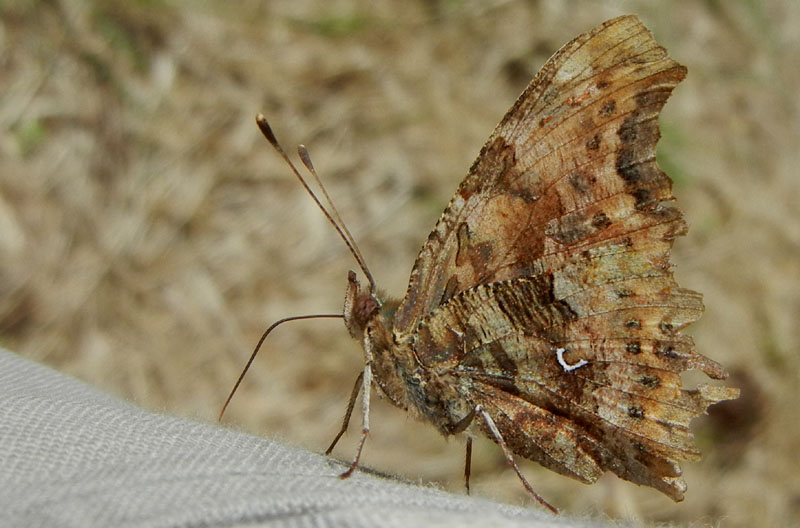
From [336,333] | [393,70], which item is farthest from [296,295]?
[393,70]

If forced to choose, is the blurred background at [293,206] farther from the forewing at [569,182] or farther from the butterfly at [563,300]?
the forewing at [569,182]

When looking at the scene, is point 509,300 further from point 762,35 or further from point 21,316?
point 762,35

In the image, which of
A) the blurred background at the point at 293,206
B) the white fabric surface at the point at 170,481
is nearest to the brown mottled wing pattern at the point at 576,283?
the white fabric surface at the point at 170,481

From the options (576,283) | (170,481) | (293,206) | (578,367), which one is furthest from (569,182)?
(293,206)

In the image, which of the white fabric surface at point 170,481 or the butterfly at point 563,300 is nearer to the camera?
the white fabric surface at point 170,481

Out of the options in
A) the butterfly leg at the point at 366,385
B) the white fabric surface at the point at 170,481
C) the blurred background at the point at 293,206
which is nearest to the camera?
the white fabric surface at the point at 170,481

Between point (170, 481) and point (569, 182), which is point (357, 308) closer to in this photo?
point (569, 182)

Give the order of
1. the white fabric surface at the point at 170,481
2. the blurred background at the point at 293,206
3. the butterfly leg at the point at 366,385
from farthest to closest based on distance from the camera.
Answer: the blurred background at the point at 293,206
the butterfly leg at the point at 366,385
the white fabric surface at the point at 170,481

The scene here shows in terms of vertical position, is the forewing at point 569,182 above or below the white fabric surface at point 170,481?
above

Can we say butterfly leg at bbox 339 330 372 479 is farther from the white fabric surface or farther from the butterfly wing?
→ the white fabric surface

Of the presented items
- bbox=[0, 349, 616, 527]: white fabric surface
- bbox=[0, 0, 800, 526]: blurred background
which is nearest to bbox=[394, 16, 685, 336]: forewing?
bbox=[0, 349, 616, 527]: white fabric surface
